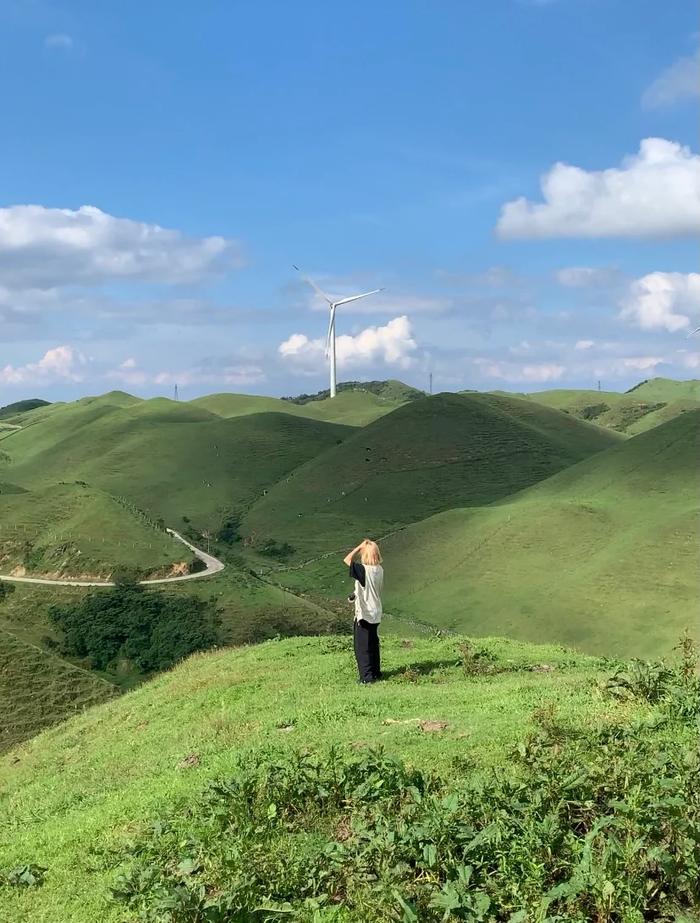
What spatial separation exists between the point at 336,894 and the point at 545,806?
200 centimetres

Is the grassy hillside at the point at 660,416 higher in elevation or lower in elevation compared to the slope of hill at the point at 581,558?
higher

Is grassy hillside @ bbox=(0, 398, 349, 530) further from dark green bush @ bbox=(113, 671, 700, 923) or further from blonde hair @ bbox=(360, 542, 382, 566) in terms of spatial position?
dark green bush @ bbox=(113, 671, 700, 923)

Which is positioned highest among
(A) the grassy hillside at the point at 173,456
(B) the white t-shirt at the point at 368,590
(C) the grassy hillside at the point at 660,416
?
(C) the grassy hillside at the point at 660,416

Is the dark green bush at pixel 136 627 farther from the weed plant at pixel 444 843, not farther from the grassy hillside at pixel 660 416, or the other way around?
the grassy hillside at pixel 660 416

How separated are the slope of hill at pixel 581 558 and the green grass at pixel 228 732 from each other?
2907 centimetres

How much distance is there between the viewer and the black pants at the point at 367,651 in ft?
44.8

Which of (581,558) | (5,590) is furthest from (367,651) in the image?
(5,590)

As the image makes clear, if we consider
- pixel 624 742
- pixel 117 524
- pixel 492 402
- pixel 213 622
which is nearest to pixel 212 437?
pixel 492 402

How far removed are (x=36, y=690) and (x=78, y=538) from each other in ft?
130

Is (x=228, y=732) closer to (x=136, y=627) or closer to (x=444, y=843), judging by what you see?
(x=444, y=843)

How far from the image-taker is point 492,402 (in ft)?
473

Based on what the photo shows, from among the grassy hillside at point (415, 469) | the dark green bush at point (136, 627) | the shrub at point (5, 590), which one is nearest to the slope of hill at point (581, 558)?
the dark green bush at point (136, 627)

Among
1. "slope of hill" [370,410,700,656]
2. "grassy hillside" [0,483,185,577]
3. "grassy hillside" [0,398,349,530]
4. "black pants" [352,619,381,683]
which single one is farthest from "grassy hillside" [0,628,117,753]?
"grassy hillside" [0,398,349,530]

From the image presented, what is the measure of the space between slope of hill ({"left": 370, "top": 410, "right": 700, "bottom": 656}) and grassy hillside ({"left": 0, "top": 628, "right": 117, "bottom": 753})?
24340 millimetres
